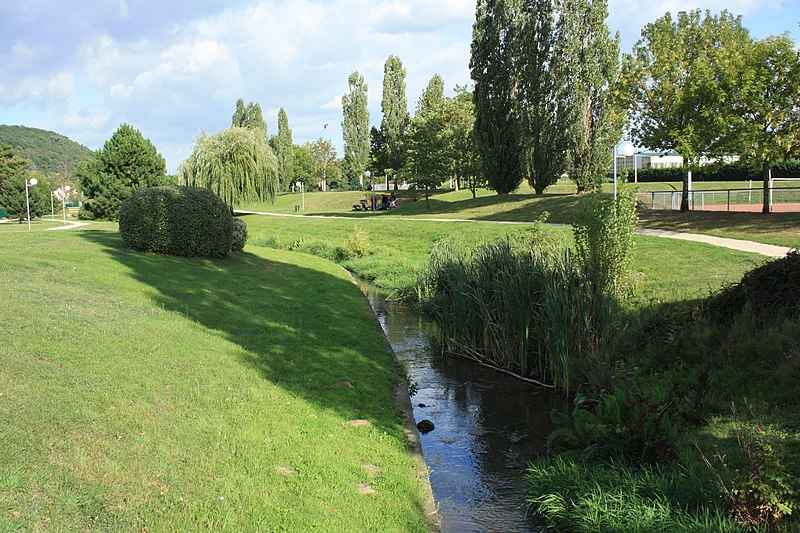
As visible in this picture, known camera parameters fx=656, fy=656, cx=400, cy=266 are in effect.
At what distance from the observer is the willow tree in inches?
1580

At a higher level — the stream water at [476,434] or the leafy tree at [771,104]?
the leafy tree at [771,104]

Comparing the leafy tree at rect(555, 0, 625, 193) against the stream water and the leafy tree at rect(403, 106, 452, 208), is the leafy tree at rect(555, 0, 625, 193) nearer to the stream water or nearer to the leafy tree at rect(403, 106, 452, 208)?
the leafy tree at rect(403, 106, 452, 208)

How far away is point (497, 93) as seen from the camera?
41.0 m

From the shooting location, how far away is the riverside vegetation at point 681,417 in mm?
5453

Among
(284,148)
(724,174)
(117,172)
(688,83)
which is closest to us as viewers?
(688,83)

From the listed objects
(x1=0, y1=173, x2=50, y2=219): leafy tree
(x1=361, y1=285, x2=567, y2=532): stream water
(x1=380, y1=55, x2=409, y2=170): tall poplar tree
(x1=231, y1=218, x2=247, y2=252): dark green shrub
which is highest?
(x1=380, y1=55, x2=409, y2=170): tall poplar tree

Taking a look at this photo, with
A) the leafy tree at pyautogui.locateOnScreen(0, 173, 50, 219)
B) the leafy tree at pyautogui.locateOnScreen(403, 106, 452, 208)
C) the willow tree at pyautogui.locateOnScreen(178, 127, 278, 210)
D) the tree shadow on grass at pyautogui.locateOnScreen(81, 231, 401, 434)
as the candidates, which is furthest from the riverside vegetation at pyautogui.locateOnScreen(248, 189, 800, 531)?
the leafy tree at pyautogui.locateOnScreen(0, 173, 50, 219)

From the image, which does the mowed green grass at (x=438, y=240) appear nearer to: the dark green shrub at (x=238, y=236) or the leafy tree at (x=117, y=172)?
the dark green shrub at (x=238, y=236)

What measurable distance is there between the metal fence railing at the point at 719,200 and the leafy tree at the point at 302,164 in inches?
2252

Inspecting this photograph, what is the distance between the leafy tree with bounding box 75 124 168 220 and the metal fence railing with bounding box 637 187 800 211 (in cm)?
3162

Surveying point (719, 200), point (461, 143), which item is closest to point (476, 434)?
point (719, 200)

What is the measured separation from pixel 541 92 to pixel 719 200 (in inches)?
455

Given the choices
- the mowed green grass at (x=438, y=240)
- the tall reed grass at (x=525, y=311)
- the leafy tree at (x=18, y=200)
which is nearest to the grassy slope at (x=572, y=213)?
the mowed green grass at (x=438, y=240)

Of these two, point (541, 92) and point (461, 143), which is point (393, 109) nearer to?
point (461, 143)
